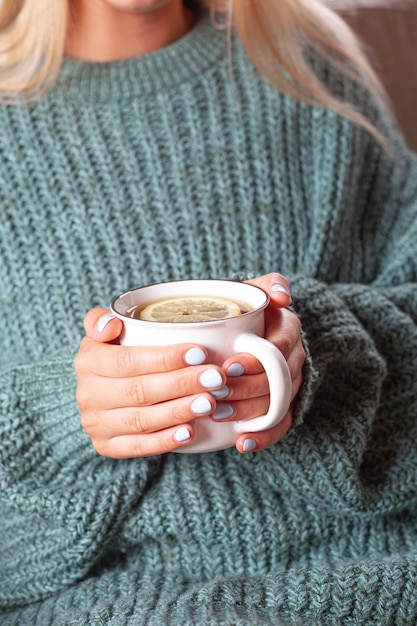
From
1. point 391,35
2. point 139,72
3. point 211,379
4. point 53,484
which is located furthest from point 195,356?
point 391,35

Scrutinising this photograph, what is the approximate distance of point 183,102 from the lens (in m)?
0.98

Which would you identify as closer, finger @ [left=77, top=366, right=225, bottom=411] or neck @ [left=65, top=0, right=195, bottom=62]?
finger @ [left=77, top=366, right=225, bottom=411]

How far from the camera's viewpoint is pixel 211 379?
1.83ft

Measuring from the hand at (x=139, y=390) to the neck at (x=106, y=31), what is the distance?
19.4 inches

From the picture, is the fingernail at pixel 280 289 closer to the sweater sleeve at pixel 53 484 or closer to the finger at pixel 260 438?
the finger at pixel 260 438

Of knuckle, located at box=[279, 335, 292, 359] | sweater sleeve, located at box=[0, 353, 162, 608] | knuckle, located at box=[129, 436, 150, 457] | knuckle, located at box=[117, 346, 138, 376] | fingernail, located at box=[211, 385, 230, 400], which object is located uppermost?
knuckle, located at box=[117, 346, 138, 376]

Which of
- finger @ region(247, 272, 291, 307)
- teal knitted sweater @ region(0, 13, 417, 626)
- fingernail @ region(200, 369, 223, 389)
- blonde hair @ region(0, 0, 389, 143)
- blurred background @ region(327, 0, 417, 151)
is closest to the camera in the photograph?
fingernail @ region(200, 369, 223, 389)

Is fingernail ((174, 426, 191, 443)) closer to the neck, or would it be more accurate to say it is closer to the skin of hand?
the skin of hand

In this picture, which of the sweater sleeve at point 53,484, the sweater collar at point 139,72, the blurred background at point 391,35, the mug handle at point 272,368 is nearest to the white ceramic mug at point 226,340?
the mug handle at point 272,368

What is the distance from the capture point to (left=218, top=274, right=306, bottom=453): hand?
0.58 m

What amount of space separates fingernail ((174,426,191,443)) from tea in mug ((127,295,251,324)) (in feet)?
0.29

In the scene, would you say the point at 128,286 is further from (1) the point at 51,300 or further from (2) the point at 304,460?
(2) the point at 304,460

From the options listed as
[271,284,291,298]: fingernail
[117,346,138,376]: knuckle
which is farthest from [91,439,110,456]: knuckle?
[271,284,291,298]: fingernail

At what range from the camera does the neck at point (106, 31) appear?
991 mm
